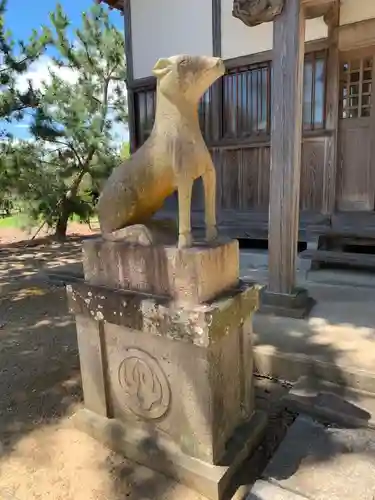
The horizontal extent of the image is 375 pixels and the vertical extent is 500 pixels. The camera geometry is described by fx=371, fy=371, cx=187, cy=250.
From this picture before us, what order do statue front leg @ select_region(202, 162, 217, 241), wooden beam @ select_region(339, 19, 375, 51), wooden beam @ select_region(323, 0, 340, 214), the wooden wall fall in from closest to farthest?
statue front leg @ select_region(202, 162, 217, 241), wooden beam @ select_region(339, 19, 375, 51), wooden beam @ select_region(323, 0, 340, 214), the wooden wall

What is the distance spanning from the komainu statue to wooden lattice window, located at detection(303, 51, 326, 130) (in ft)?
7.76

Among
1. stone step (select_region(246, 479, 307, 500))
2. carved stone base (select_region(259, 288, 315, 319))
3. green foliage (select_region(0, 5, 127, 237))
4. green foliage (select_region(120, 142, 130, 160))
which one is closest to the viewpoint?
stone step (select_region(246, 479, 307, 500))

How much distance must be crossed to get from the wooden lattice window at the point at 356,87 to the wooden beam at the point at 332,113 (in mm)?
210

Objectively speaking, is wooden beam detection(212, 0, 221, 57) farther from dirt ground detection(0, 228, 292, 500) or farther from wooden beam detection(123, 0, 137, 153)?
dirt ground detection(0, 228, 292, 500)

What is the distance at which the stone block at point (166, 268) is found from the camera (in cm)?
192

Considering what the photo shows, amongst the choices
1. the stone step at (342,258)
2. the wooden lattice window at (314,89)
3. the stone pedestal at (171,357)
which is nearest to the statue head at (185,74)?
the stone pedestal at (171,357)

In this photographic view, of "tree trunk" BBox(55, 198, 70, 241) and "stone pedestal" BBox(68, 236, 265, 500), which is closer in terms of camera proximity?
"stone pedestal" BBox(68, 236, 265, 500)

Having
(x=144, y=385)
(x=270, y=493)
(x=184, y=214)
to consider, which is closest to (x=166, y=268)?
(x=184, y=214)

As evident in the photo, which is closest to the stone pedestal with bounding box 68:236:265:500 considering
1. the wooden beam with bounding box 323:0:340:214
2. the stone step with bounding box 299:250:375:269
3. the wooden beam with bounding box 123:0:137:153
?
the stone step with bounding box 299:250:375:269

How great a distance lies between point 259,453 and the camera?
226 cm

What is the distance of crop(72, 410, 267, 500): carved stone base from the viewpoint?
197 centimetres

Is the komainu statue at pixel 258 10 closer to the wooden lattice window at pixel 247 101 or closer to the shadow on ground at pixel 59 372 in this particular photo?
the wooden lattice window at pixel 247 101

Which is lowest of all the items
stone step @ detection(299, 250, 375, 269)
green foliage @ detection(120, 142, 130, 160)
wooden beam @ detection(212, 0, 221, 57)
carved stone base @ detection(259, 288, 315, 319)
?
carved stone base @ detection(259, 288, 315, 319)

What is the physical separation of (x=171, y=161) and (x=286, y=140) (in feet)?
5.96
